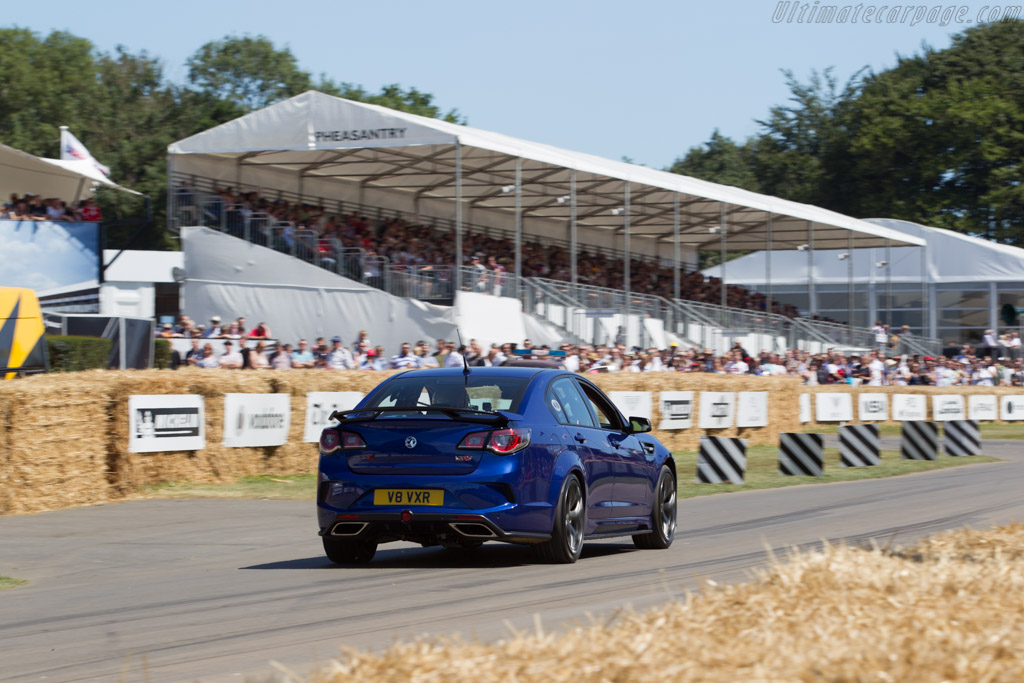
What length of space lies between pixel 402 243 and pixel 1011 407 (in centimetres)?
2069

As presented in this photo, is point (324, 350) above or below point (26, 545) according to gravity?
above

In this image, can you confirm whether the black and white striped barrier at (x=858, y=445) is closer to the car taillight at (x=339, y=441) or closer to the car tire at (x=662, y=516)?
the car tire at (x=662, y=516)

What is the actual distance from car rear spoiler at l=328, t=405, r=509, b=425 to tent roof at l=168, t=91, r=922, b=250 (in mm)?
24614

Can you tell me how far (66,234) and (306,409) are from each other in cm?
1260

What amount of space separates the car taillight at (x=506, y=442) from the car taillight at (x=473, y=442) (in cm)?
5

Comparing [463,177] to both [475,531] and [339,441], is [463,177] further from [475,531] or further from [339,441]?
[475,531]

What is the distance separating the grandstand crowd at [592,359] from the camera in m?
24.9

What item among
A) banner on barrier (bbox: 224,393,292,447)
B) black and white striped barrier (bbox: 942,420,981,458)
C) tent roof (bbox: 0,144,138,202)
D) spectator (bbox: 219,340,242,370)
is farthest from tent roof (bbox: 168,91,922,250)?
banner on barrier (bbox: 224,393,292,447)

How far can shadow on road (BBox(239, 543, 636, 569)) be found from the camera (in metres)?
10.4

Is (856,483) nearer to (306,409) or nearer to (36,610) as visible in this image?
(306,409)

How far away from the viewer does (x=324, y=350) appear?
26.8m

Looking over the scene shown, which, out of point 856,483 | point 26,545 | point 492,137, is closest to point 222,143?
point 492,137

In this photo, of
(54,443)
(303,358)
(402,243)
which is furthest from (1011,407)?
(54,443)

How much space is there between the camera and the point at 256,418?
60.1 ft
